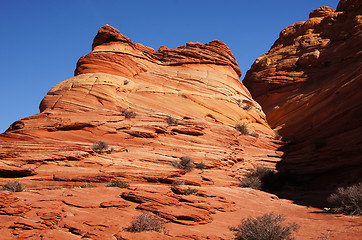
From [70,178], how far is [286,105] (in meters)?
29.2

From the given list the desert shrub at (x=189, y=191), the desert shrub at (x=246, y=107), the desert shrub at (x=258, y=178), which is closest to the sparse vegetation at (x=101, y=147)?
the desert shrub at (x=189, y=191)

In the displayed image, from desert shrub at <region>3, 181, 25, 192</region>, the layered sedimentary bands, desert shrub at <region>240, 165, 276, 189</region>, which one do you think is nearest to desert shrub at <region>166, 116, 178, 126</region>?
the layered sedimentary bands

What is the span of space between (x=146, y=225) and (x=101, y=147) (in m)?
8.65

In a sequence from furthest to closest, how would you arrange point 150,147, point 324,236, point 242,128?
point 242,128, point 150,147, point 324,236

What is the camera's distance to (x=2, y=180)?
11.1 metres

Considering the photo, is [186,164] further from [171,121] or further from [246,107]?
[246,107]

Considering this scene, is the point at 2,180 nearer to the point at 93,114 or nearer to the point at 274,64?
the point at 93,114

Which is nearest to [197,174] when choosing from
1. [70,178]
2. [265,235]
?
[70,178]

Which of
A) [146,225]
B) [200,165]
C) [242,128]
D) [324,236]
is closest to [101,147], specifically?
[200,165]

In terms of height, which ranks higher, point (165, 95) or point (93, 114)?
point (165, 95)

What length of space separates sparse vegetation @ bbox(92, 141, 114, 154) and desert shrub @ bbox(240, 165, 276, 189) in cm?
740

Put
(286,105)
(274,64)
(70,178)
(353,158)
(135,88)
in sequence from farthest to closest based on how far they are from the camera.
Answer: (274,64)
(286,105)
(135,88)
(353,158)
(70,178)

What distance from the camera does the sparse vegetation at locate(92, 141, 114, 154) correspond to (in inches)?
588

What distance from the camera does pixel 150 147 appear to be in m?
16.8
